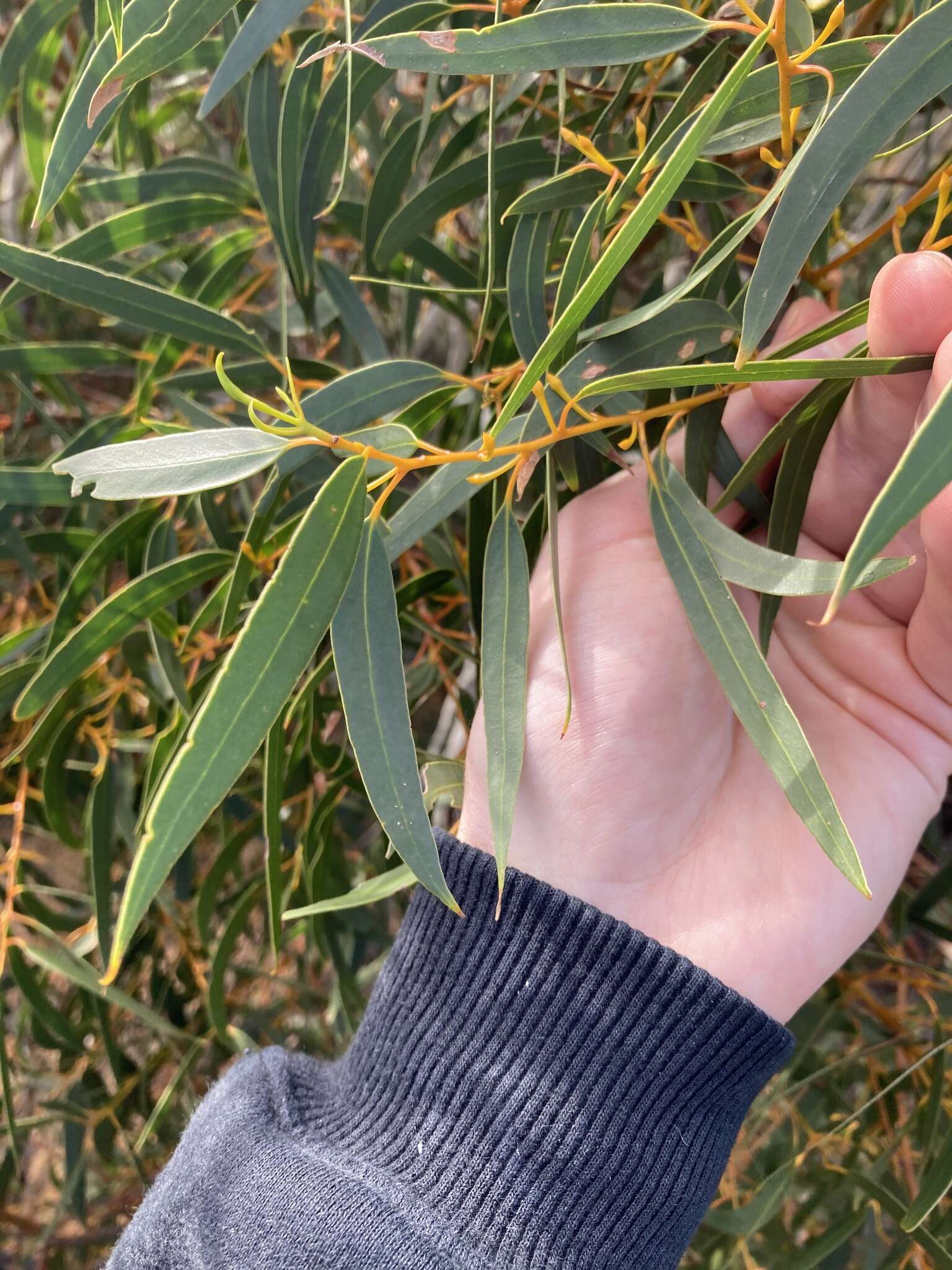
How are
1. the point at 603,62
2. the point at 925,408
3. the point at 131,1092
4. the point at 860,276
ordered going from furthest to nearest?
1. the point at 131,1092
2. the point at 860,276
3. the point at 925,408
4. the point at 603,62

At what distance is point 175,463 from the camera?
0.42m

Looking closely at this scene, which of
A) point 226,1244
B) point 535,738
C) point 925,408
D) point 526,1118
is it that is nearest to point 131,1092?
point 226,1244

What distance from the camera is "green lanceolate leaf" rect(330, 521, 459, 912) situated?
42cm

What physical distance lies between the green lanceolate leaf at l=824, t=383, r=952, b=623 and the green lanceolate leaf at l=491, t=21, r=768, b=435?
6.4 inches

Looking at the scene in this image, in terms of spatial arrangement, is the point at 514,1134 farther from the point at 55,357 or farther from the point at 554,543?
the point at 55,357

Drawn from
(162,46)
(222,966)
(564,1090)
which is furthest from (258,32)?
(222,966)

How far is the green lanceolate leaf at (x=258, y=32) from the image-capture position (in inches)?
17.3

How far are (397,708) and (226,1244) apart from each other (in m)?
0.45

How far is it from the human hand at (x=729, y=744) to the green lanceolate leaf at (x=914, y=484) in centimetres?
37

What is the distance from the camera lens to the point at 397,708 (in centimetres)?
43

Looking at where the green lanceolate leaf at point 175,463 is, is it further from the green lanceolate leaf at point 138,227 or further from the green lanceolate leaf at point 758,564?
the green lanceolate leaf at point 138,227

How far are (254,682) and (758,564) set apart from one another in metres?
0.27

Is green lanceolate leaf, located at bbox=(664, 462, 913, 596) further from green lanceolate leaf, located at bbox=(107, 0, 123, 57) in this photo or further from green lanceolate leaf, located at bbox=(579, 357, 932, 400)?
green lanceolate leaf, located at bbox=(107, 0, 123, 57)

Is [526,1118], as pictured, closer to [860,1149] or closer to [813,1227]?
[860,1149]
